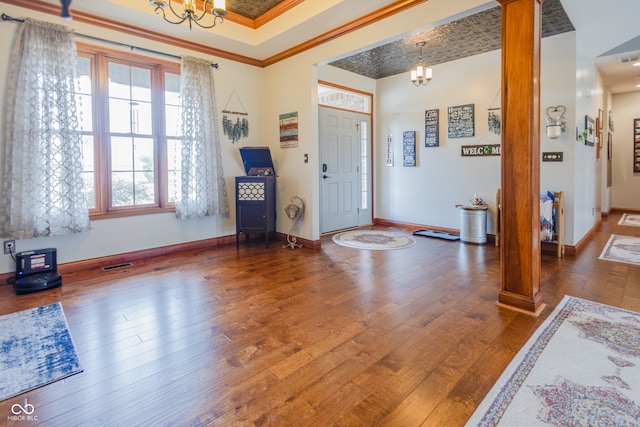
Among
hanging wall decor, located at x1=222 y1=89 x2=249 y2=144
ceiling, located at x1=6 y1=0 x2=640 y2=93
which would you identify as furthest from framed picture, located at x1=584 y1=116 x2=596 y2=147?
hanging wall decor, located at x1=222 y1=89 x2=249 y2=144

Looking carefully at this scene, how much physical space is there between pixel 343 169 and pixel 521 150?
12.0ft

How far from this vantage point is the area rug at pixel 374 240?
16.0 ft

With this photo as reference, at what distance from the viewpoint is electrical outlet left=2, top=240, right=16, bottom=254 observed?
3396 mm

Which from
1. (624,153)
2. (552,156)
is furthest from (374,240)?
(624,153)

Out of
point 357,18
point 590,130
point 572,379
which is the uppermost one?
point 357,18

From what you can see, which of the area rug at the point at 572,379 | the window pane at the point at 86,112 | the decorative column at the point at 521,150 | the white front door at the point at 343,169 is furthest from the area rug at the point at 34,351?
the white front door at the point at 343,169

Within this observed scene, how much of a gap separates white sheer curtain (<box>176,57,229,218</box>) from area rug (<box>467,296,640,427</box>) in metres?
3.94

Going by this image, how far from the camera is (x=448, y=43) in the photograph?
4.61 m

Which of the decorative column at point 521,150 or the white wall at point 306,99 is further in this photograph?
the white wall at point 306,99

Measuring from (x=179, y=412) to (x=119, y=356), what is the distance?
74cm

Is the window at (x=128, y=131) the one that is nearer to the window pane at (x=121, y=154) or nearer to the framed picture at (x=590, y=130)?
the window pane at (x=121, y=154)

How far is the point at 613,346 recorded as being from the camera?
208cm

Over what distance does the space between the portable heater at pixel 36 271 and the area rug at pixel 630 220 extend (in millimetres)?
8733

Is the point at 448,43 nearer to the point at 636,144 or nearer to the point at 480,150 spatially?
the point at 480,150
